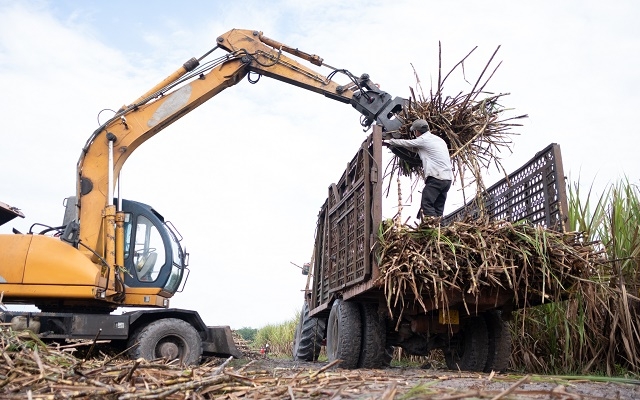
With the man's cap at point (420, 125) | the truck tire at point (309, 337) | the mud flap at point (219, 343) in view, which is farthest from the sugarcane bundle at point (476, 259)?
the truck tire at point (309, 337)

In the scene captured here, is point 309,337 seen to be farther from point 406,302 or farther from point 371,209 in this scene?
point 371,209

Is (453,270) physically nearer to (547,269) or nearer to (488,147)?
(547,269)

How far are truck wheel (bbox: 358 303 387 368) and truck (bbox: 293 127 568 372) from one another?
→ 1 centimetres

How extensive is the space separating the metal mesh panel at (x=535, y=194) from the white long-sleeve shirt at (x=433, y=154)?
539mm

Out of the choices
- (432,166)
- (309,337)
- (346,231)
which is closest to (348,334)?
(346,231)

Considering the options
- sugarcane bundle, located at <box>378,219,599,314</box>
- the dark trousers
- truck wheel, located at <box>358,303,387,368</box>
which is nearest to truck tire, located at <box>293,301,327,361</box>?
truck wheel, located at <box>358,303,387,368</box>

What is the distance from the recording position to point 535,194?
6.98 m

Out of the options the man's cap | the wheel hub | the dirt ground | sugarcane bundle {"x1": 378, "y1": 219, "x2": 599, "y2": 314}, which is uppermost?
the man's cap

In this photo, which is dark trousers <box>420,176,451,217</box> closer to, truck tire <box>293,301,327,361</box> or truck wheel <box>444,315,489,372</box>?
truck wheel <box>444,315,489,372</box>

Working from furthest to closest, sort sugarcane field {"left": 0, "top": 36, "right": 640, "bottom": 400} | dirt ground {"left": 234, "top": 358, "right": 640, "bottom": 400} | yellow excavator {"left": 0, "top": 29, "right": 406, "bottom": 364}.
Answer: yellow excavator {"left": 0, "top": 29, "right": 406, "bottom": 364} → sugarcane field {"left": 0, "top": 36, "right": 640, "bottom": 400} → dirt ground {"left": 234, "top": 358, "right": 640, "bottom": 400}

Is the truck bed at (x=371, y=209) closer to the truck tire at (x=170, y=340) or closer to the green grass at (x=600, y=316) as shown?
the green grass at (x=600, y=316)

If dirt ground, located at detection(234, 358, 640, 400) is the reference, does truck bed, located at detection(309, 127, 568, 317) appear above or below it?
above

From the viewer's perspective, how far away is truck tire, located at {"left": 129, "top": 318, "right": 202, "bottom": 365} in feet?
26.8

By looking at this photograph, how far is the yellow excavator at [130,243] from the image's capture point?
8102 millimetres
